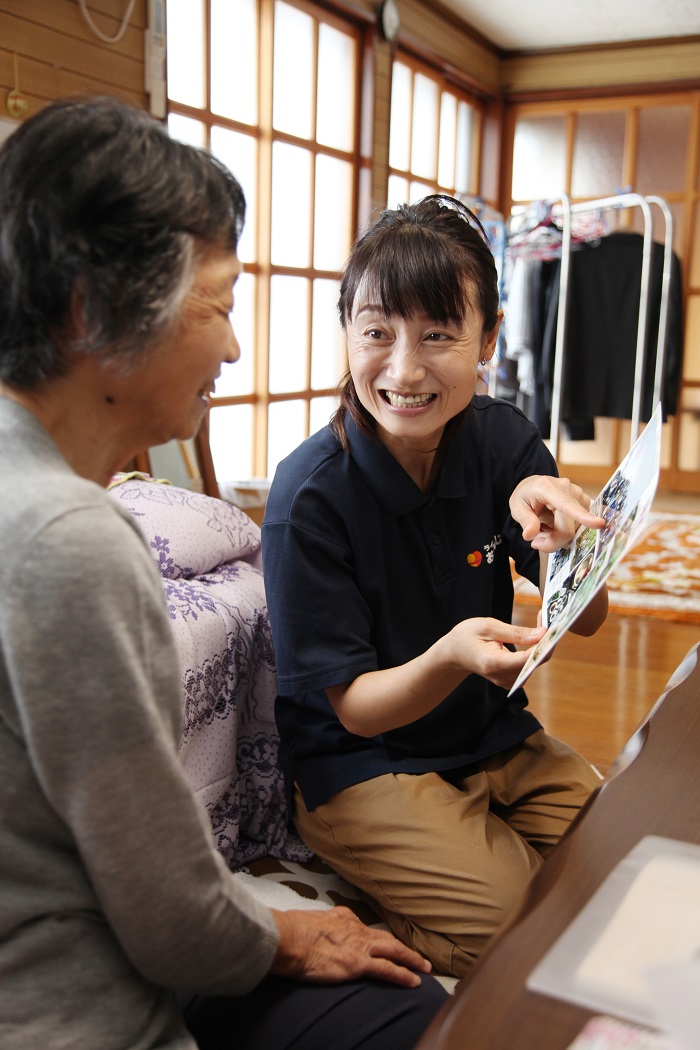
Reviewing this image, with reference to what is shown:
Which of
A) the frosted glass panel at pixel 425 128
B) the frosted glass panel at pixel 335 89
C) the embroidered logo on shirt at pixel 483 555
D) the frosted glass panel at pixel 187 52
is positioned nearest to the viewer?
the embroidered logo on shirt at pixel 483 555

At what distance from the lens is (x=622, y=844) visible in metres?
0.84

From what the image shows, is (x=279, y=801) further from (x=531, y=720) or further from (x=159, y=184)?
(x=159, y=184)

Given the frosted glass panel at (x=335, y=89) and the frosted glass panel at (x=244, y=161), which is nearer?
the frosted glass panel at (x=244, y=161)

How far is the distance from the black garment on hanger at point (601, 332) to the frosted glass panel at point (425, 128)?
1.04 m

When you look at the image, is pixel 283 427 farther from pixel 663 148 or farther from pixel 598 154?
pixel 663 148

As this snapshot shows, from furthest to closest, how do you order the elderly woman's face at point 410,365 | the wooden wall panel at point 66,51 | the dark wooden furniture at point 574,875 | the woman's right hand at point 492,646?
the wooden wall panel at point 66,51, the elderly woman's face at point 410,365, the woman's right hand at point 492,646, the dark wooden furniture at point 574,875

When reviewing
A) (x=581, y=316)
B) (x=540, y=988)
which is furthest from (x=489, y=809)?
(x=581, y=316)

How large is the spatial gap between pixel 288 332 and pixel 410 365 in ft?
11.0

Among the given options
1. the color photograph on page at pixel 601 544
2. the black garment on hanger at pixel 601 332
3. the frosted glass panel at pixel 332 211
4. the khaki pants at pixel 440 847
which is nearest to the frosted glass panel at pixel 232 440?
the frosted glass panel at pixel 332 211

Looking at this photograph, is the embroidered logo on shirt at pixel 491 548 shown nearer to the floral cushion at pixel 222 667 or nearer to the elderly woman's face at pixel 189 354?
the floral cushion at pixel 222 667

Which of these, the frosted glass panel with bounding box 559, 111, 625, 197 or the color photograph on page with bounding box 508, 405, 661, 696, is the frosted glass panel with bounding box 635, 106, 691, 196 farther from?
the color photograph on page with bounding box 508, 405, 661, 696

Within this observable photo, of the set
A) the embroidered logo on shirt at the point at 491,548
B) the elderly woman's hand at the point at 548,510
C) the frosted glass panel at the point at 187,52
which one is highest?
the frosted glass panel at the point at 187,52

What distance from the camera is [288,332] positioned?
15.3 ft

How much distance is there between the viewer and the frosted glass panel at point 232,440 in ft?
13.7
